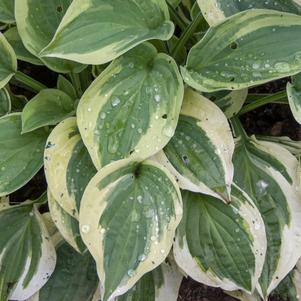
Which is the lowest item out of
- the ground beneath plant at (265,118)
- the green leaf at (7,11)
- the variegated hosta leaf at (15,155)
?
the ground beneath plant at (265,118)

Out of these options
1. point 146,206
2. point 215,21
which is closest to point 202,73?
point 215,21

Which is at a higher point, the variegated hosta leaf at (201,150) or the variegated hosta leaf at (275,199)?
the variegated hosta leaf at (201,150)

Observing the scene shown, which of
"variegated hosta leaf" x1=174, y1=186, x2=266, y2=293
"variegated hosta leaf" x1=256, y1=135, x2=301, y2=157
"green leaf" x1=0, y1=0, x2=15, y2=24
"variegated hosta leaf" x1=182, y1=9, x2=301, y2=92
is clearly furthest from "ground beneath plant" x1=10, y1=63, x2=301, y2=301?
"variegated hosta leaf" x1=182, y1=9, x2=301, y2=92

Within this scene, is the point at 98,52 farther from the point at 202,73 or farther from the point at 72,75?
the point at 72,75

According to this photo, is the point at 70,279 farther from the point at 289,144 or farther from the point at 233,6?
the point at 233,6

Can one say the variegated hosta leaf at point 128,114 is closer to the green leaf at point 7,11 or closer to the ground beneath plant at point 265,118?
the green leaf at point 7,11

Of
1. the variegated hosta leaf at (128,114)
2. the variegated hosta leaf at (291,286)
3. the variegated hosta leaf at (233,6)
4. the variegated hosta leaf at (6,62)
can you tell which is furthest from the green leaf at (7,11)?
the variegated hosta leaf at (291,286)

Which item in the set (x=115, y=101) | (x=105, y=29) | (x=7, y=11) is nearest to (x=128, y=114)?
(x=115, y=101)
